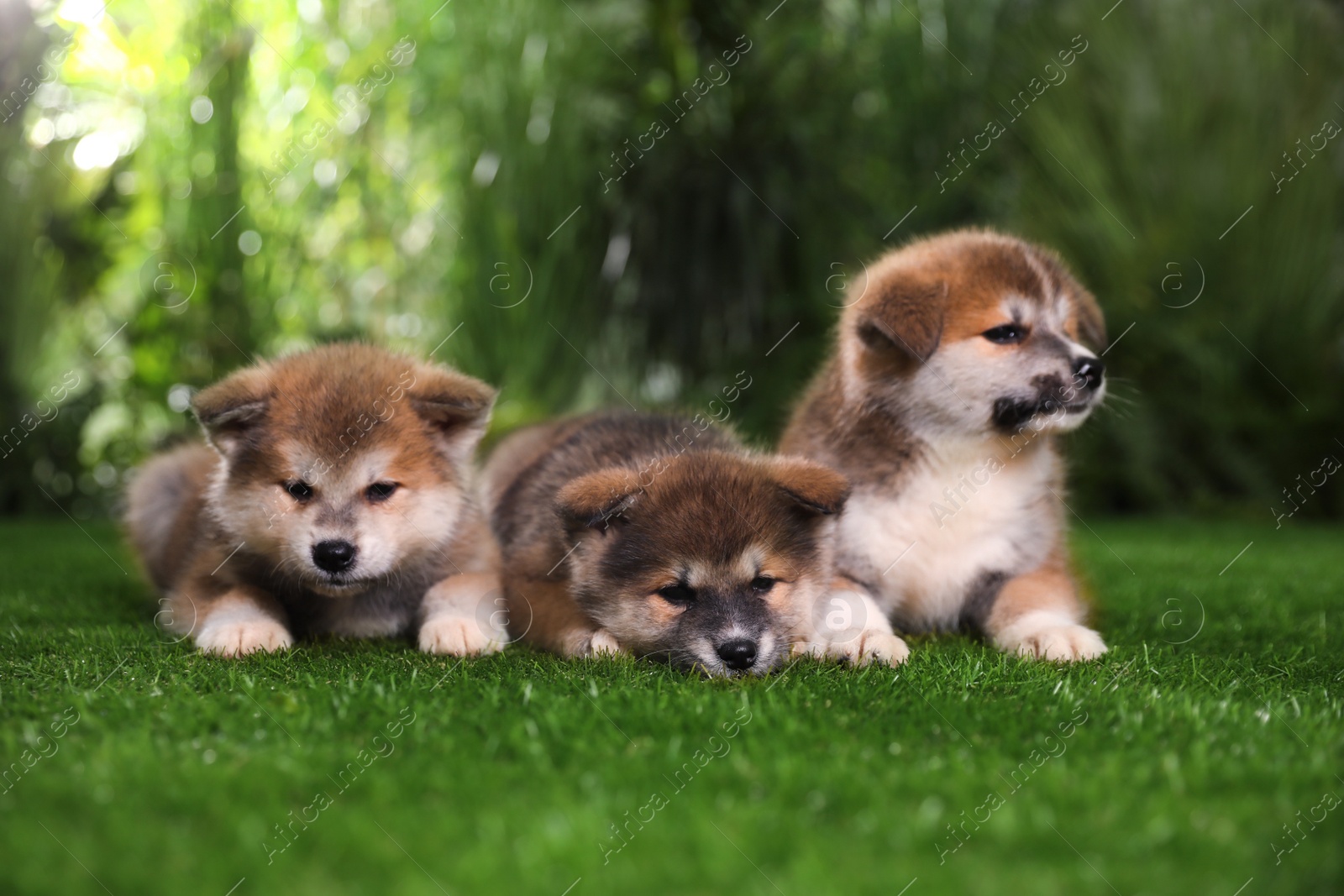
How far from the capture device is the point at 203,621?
10.1 feet

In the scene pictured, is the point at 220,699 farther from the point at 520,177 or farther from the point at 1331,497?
the point at 1331,497

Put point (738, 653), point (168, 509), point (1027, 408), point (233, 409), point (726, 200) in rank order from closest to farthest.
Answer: point (738, 653) → point (233, 409) → point (1027, 408) → point (168, 509) → point (726, 200)

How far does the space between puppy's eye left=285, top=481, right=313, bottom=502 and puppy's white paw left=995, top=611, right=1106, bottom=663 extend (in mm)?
2032

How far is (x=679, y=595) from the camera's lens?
2.90 metres

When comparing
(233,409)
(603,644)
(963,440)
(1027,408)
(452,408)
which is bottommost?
(603,644)

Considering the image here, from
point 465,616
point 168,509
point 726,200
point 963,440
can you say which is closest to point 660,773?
point 465,616

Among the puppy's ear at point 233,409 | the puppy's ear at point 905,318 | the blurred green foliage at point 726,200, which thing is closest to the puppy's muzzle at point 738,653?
the puppy's ear at point 905,318

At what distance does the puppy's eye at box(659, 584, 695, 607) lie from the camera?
113 inches

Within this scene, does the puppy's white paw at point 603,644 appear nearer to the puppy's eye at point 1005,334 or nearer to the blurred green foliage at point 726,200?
the puppy's eye at point 1005,334

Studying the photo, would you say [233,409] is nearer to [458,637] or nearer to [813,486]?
[458,637]

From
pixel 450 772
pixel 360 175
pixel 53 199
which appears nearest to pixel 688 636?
pixel 450 772

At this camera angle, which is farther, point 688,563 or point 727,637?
point 688,563

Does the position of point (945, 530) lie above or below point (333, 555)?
below

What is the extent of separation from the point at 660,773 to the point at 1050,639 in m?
1.49
